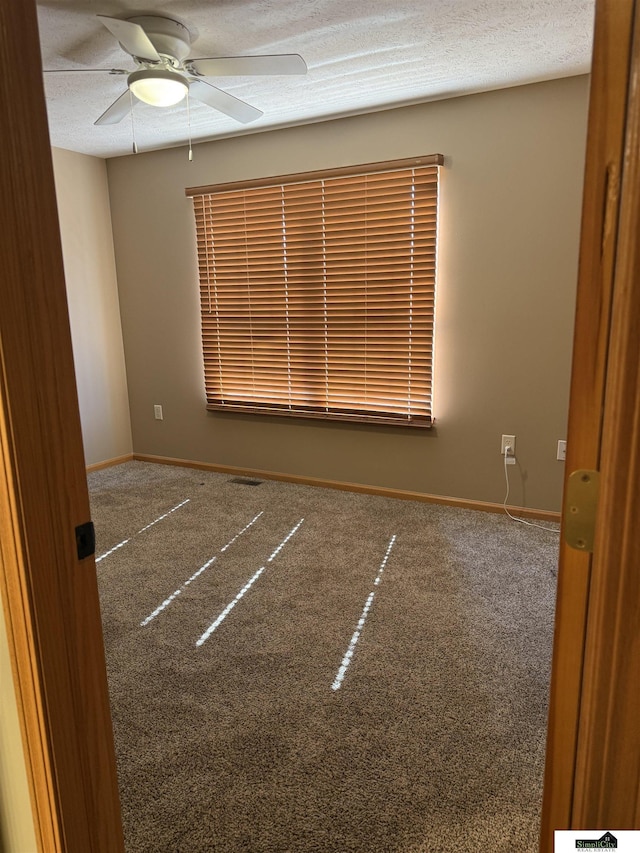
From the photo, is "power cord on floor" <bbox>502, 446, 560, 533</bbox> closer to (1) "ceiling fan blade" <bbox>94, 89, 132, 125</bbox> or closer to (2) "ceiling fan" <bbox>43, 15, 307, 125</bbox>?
(2) "ceiling fan" <bbox>43, 15, 307, 125</bbox>

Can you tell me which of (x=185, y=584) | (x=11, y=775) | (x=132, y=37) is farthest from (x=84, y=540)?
(x=132, y=37)

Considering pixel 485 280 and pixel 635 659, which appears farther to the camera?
pixel 485 280

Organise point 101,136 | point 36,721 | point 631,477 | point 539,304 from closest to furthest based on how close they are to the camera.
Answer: point 631,477
point 36,721
point 539,304
point 101,136

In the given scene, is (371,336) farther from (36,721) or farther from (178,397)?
(36,721)

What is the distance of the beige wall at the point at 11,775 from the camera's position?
897 millimetres

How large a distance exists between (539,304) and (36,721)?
10.0 ft

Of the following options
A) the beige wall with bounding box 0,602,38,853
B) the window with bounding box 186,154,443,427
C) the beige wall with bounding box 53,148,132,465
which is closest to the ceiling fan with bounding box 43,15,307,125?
the window with bounding box 186,154,443,427

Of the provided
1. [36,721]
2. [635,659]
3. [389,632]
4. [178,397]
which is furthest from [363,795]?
[178,397]

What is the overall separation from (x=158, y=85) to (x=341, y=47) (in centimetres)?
82

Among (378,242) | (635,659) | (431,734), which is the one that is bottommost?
(431,734)

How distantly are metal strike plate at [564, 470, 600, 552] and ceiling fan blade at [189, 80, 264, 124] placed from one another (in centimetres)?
252

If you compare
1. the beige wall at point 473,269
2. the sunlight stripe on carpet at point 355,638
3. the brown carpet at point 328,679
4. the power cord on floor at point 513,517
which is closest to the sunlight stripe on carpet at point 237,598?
the brown carpet at point 328,679

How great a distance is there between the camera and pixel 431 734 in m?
1.67

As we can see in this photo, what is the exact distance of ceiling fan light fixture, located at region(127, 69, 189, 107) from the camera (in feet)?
7.48
